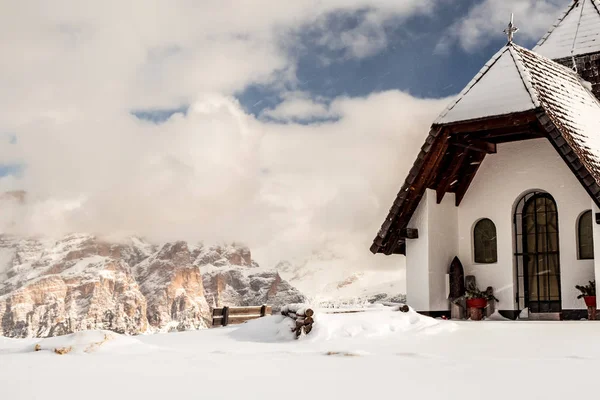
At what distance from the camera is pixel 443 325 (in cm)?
1595

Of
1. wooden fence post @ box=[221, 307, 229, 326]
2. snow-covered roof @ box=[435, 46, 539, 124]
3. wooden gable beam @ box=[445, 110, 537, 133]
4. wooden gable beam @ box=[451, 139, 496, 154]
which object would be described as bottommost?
wooden fence post @ box=[221, 307, 229, 326]

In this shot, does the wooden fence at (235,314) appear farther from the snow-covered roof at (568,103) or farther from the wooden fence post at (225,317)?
the snow-covered roof at (568,103)

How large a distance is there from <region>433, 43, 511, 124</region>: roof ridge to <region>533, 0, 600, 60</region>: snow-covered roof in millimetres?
3773

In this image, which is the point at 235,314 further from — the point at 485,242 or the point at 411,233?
the point at 485,242

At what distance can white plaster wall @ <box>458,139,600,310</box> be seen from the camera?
1822 centimetres

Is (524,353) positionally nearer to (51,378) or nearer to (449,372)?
(449,372)

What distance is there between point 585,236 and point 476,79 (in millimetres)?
4459

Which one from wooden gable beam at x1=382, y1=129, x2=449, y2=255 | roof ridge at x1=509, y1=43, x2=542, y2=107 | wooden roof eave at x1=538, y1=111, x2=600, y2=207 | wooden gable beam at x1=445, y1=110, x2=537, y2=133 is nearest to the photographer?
wooden roof eave at x1=538, y1=111, x2=600, y2=207

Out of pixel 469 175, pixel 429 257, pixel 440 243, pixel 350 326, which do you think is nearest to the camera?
pixel 350 326

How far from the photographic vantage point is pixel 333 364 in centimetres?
1076

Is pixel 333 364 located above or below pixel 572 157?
below

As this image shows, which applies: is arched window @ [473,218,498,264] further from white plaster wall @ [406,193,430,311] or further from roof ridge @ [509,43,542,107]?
roof ridge @ [509,43,542,107]

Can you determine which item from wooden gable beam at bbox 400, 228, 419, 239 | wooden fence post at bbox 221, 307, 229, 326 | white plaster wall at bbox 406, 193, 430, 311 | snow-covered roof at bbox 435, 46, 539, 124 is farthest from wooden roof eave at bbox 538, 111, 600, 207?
wooden fence post at bbox 221, 307, 229, 326

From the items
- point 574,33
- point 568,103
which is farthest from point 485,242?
point 574,33
